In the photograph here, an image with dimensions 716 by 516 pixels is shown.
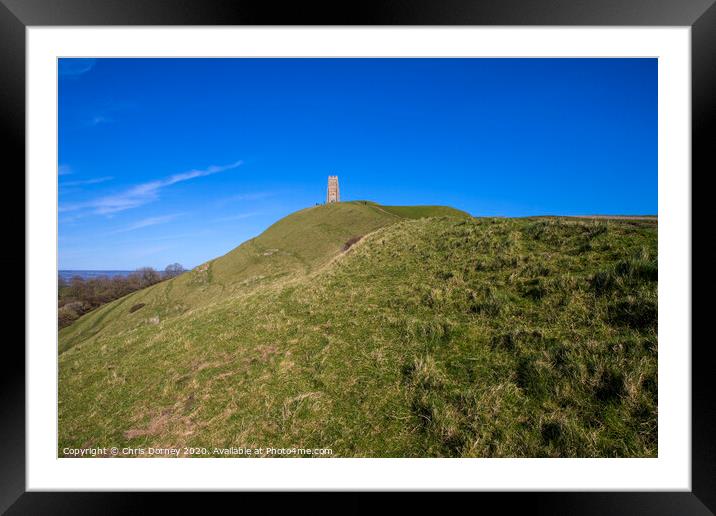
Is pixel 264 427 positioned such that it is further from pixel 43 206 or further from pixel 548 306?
pixel 548 306

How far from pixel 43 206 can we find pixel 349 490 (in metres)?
5.56

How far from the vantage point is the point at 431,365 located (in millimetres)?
4195

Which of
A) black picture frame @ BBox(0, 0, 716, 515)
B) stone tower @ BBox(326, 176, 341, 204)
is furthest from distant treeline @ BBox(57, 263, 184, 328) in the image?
stone tower @ BBox(326, 176, 341, 204)

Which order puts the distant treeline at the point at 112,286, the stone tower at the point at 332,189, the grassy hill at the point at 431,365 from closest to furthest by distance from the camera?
the grassy hill at the point at 431,365
the distant treeline at the point at 112,286
the stone tower at the point at 332,189

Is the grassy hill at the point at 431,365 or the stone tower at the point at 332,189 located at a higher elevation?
the stone tower at the point at 332,189

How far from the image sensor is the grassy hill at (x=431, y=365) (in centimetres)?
325

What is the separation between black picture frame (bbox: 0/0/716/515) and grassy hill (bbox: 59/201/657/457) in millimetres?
787

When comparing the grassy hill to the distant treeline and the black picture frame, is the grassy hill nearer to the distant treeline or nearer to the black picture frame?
the black picture frame
